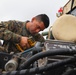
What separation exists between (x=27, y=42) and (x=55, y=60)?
2.22 ft

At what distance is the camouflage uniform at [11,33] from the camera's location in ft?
6.44

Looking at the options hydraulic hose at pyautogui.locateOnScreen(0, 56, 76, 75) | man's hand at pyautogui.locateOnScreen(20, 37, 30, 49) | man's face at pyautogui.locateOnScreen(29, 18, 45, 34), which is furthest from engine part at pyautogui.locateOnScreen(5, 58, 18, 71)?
man's face at pyautogui.locateOnScreen(29, 18, 45, 34)

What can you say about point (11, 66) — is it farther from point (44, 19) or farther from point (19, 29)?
point (44, 19)

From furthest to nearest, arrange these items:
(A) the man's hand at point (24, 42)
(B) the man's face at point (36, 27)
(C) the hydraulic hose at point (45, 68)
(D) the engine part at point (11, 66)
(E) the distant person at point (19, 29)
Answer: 1. (B) the man's face at point (36, 27)
2. (E) the distant person at point (19, 29)
3. (A) the man's hand at point (24, 42)
4. (D) the engine part at point (11, 66)
5. (C) the hydraulic hose at point (45, 68)

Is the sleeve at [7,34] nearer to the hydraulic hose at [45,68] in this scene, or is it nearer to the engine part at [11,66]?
the engine part at [11,66]

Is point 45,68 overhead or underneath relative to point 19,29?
overhead

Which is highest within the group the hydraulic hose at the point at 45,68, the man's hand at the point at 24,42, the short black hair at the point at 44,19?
the hydraulic hose at the point at 45,68

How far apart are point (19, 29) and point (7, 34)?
0.93ft

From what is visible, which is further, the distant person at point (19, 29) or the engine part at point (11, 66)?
the distant person at point (19, 29)

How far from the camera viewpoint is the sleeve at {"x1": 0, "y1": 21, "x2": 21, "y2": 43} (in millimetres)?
1919

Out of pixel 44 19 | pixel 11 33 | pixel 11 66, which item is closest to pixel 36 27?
pixel 44 19

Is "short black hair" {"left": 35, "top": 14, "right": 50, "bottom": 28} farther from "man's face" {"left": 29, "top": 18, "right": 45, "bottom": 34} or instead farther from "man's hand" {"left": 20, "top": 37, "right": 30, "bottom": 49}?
"man's hand" {"left": 20, "top": 37, "right": 30, "bottom": 49}

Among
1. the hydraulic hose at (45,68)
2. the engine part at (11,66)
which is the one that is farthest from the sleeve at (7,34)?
the hydraulic hose at (45,68)

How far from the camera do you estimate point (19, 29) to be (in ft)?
7.36
